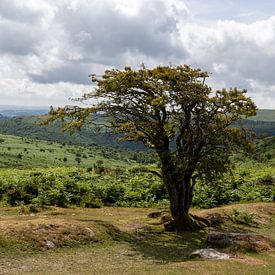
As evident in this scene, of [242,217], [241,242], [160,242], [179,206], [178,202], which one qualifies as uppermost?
[178,202]

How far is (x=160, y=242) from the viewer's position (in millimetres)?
26281

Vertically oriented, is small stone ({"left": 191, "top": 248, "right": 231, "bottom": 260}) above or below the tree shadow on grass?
above

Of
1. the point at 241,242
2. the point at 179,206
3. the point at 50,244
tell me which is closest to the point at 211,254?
the point at 241,242

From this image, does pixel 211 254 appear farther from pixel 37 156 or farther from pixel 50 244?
pixel 37 156

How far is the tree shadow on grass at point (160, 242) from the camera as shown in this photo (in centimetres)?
2323

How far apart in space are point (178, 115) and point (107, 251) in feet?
32.8

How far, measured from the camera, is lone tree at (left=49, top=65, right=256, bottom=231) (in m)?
27.0

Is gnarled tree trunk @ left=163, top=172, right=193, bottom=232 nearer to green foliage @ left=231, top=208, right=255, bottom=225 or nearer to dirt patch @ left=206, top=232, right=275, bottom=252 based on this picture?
dirt patch @ left=206, top=232, right=275, bottom=252

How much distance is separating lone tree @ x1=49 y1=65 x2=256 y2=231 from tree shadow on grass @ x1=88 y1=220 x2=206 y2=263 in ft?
5.24

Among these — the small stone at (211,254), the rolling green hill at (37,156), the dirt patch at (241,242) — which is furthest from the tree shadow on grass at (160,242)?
the rolling green hill at (37,156)

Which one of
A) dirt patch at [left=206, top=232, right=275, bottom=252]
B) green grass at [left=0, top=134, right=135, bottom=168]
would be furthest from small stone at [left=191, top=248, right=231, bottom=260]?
green grass at [left=0, top=134, right=135, bottom=168]

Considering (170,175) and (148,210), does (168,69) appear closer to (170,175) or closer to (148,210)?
(170,175)

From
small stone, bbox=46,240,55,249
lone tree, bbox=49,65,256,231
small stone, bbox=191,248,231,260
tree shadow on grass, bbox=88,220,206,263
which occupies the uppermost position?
lone tree, bbox=49,65,256,231

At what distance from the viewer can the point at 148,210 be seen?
38531 mm
